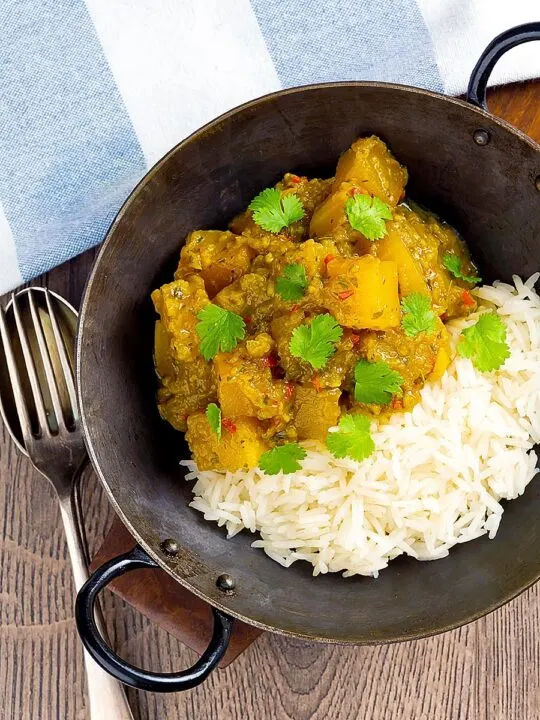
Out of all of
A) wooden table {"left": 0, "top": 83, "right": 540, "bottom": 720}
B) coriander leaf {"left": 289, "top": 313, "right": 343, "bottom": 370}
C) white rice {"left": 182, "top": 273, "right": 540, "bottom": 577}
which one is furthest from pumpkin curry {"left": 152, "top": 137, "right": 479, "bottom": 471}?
wooden table {"left": 0, "top": 83, "right": 540, "bottom": 720}

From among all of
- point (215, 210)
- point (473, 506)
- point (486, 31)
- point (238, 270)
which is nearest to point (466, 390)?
point (473, 506)

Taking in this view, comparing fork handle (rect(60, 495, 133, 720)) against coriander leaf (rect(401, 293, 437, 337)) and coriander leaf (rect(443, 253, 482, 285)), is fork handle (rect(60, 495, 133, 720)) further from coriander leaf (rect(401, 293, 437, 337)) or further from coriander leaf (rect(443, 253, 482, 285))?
coriander leaf (rect(443, 253, 482, 285))

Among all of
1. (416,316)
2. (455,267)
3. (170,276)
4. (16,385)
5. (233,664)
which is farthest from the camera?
(233,664)

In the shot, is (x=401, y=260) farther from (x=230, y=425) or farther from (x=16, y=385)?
(x=16, y=385)

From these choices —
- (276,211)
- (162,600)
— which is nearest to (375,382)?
(276,211)

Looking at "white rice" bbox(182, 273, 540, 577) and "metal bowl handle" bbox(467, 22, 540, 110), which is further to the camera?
"white rice" bbox(182, 273, 540, 577)

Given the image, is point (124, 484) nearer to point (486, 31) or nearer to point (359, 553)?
point (359, 553)
